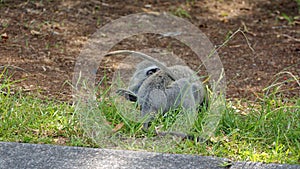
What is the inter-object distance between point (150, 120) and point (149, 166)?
1.77 feet

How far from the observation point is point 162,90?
410 cm

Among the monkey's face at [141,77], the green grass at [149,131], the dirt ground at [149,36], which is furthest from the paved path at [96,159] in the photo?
the dirt ground at [149,36]

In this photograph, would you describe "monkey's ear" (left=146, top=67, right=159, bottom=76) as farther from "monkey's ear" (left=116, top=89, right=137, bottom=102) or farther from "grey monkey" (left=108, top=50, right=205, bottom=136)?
"monkey's ear" (left=116, top=89, right=137, bottom=102)

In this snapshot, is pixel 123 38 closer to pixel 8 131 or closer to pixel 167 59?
pixel 167 59

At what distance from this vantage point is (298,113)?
425 cm

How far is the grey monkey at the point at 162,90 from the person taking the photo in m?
4.07

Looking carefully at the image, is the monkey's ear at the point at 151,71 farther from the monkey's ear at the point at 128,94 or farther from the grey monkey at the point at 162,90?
the monkey's ear at the point at 128,94

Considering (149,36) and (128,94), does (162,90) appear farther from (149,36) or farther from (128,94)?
(149,36)

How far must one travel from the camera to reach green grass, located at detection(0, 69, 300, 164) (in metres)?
3.86

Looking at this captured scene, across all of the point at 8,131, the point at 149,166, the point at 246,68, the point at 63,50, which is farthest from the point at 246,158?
Answer: the point at 63,50

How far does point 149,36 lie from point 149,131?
2.42 m

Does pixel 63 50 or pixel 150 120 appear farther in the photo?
pixel 63 50

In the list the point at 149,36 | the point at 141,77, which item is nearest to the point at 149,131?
the point at 141,77

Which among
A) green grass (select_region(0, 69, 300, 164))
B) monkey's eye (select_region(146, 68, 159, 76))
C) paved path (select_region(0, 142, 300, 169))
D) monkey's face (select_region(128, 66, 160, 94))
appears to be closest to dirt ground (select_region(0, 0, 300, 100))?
Answer: green grass (select_region(0, 69, 300, 164))
